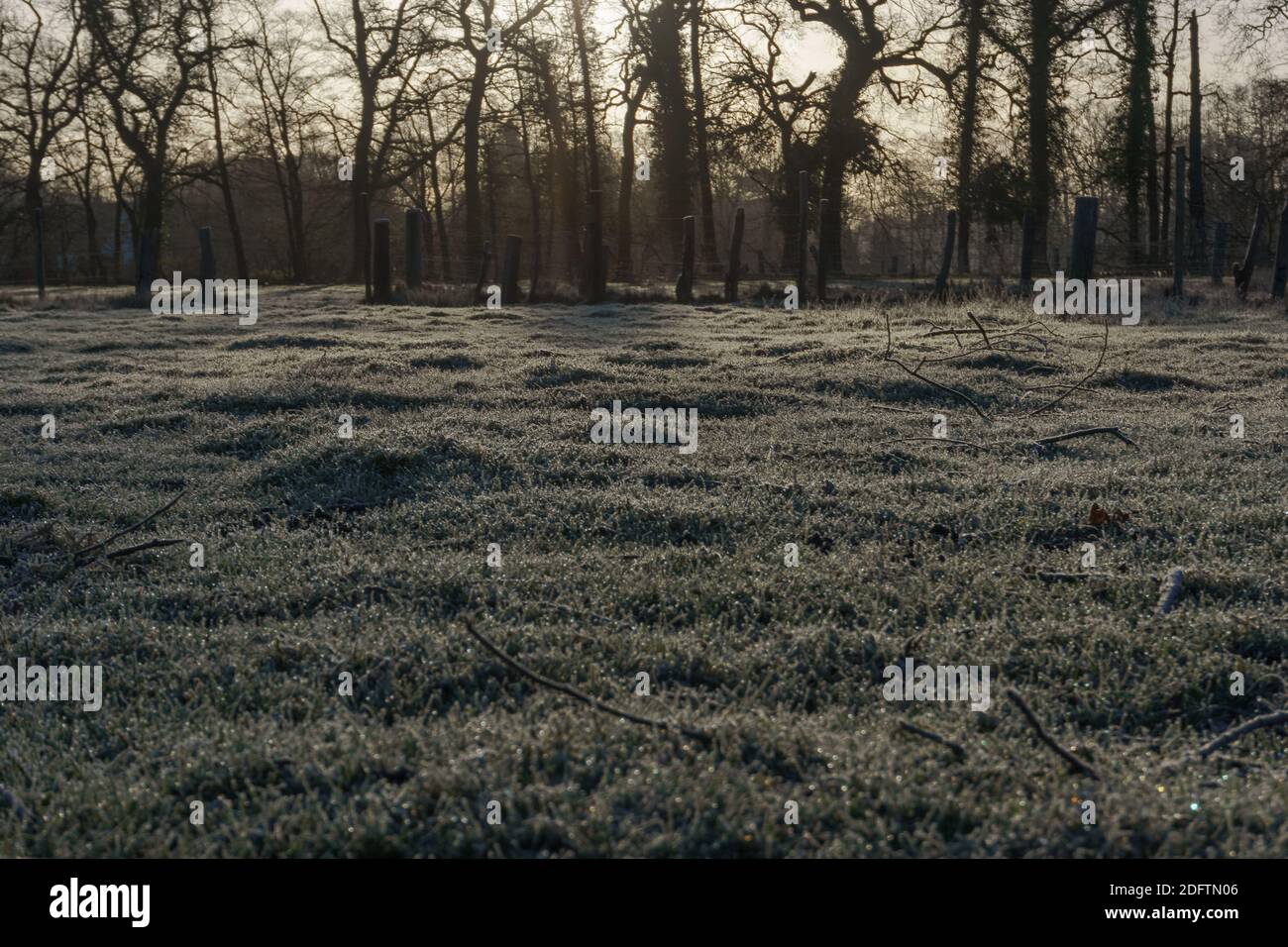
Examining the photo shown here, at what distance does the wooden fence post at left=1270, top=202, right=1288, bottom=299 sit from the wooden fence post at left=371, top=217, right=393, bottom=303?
13.8 m

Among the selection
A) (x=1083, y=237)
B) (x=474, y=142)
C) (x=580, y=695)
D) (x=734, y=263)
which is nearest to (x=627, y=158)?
(x=474, y=142)

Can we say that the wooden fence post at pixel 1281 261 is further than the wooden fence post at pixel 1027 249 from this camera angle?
No

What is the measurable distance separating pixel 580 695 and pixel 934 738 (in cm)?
84

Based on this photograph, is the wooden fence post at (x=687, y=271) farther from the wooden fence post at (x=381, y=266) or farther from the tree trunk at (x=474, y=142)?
the tree trunk at (x=474, y=142)

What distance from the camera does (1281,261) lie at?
634 inches

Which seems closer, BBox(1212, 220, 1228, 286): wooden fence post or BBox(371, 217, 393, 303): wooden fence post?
BBox(371, 217, 393, 303): wooden fence post

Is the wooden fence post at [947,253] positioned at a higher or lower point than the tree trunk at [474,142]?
lower

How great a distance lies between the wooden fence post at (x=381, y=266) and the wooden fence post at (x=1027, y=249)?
10207 millimetres

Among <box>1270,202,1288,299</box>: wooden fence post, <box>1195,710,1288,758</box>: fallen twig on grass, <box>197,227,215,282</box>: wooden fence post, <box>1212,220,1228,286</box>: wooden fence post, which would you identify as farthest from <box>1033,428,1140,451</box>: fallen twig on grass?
<box>197,227,215,282</box>: wooden fence post

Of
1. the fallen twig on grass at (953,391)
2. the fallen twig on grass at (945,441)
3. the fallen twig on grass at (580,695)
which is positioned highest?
the fallen twig on grass at (953,391)

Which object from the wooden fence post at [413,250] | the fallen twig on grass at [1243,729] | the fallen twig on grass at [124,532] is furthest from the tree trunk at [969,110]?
the fallen twig on grass at [1243,729]

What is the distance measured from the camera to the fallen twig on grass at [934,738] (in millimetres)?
2351

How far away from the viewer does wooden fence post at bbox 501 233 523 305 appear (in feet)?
60.2

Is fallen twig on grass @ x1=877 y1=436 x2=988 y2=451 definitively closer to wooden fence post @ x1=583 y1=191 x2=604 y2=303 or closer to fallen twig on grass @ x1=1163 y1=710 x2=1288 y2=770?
fallen twig on grass @ x1=1163 y1=710 x2=1288 y2=770
